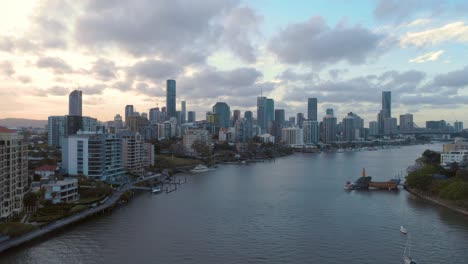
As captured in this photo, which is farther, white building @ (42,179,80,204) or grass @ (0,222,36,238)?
white building @ (42,179,80,204)

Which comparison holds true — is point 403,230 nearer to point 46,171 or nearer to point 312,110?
point 46,171

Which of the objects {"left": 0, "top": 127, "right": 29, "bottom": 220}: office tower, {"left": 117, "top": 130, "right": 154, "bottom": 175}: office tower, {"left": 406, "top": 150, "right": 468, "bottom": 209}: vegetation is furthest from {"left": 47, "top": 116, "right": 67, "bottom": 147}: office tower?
{"left": 406, "top": 150, "right": 468, "bottom": 209}: vegetation

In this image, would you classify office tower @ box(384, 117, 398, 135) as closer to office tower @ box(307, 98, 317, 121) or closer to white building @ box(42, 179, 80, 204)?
office tower @ box(307, 98, 317, 121)

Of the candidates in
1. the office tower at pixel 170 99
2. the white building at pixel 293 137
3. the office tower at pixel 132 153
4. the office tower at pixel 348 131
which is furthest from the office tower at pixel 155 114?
the office tower at pixel 132 153

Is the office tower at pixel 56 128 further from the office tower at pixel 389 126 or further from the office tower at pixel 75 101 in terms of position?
the office tower at pixel 389 126

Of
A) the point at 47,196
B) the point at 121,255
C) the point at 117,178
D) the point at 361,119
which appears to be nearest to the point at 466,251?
the point at 121,255
